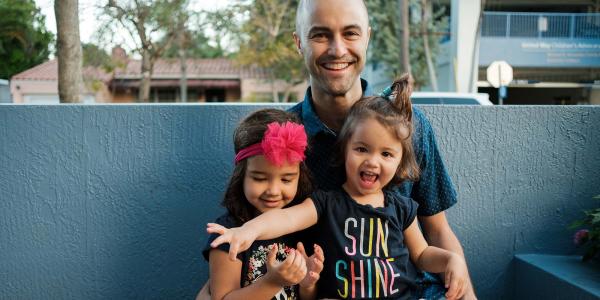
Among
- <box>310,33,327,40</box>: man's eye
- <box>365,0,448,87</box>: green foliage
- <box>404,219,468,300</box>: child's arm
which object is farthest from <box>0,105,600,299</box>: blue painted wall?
<box>365,0,448,87</box>: green foliage

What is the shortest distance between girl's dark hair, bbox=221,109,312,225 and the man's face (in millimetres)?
318

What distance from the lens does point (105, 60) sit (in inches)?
607

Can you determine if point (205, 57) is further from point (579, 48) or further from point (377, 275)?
point (377, 275)

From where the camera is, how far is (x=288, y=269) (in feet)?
5.52

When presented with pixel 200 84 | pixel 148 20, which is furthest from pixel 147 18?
pixel 200 84

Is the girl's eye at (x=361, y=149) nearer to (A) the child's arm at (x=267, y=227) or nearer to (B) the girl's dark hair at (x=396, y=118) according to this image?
(B) the girl's dark hair at (x=396, y=118)

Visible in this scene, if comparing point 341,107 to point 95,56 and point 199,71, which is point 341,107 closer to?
point 95,56

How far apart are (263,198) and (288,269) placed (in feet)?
1.27

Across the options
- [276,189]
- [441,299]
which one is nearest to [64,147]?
[276,189]

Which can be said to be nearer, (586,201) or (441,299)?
(441,299)

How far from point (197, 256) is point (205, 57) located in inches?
1231

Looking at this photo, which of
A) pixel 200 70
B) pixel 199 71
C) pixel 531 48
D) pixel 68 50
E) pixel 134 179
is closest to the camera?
pixel 134 179

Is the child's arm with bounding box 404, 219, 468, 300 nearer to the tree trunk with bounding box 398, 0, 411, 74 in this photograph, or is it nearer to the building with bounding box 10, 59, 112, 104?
the tree trunk with bounding box 398, 0, 411, 74

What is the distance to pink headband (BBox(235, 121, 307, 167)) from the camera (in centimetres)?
187
